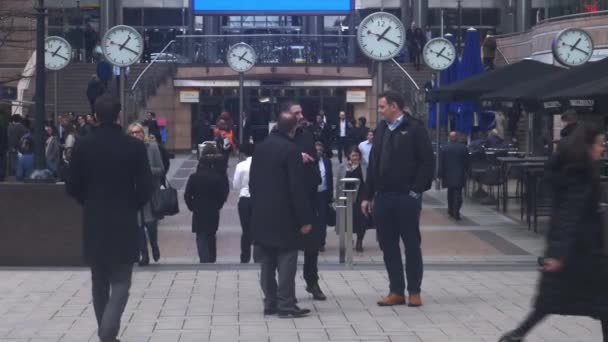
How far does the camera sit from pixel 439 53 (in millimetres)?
28484

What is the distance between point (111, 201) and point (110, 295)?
725 millimetres

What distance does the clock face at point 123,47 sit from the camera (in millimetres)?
21969

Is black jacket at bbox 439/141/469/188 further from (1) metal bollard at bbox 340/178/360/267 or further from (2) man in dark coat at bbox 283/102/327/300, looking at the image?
(2) man in dark coat at bbox 283/102/327/300

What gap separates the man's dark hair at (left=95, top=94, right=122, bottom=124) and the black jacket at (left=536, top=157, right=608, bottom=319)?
3060mm

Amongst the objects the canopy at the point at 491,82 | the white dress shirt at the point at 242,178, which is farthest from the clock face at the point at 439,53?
the white dress shirt at the point at 242,178

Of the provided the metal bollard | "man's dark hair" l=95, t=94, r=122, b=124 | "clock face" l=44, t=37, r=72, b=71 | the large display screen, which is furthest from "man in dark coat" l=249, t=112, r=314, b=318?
the large display screen

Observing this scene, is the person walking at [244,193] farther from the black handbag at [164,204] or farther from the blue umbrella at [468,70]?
the blue umbrella at [468,70]

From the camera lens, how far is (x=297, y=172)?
1033cm

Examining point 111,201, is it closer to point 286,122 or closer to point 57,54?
point 286,122

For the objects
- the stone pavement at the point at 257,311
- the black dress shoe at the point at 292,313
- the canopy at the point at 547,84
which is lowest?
the stone pavement at the point at 257,311

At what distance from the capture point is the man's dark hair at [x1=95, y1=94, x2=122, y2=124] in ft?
28.8

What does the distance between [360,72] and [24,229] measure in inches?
1303

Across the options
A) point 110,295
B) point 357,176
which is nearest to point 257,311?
point 110,295

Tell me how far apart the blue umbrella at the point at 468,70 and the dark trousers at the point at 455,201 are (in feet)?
24.6
